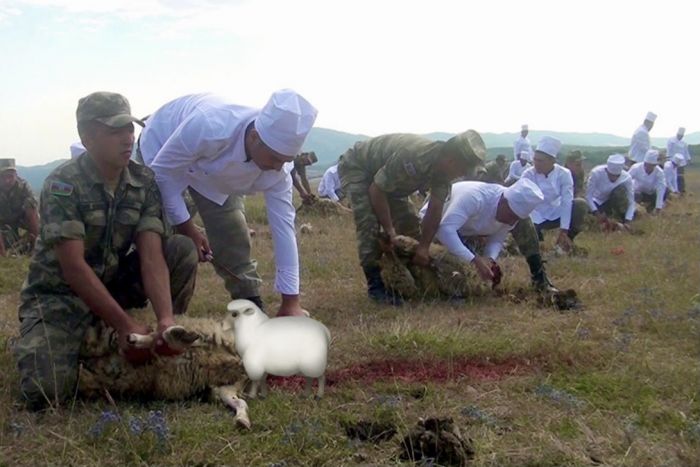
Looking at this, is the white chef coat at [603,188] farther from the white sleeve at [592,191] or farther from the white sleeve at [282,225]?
the white sleeve at [282,225]

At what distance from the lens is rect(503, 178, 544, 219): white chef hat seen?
6191 mm

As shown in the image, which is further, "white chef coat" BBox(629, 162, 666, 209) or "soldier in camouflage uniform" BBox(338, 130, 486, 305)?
"white chef coat" BBox(629, 162, 666, 209)

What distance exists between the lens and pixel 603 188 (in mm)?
11859

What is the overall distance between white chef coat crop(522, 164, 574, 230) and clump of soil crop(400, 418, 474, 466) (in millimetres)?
→ 6648

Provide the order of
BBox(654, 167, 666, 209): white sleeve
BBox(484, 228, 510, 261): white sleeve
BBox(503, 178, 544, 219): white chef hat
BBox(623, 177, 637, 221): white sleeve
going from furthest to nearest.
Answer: BBox(654, 167, 666, 209): white sleeve → BBox(623, 177, 637, 221): white sleeve → BBox(484, 228, 510, 261): white sleeve → BBox(503, 178, 544, 219): white chef hat

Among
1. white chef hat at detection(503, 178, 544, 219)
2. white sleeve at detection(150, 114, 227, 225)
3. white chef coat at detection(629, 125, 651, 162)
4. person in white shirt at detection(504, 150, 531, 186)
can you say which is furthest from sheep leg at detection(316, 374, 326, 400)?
white chef coat at detection(629, 125, 651, 162)

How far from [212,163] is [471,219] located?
9.69ft

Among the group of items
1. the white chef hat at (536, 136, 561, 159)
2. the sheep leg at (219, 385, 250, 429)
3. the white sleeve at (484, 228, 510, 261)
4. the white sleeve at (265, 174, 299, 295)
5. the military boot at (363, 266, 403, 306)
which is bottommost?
the military boot at (363, 266, 403, 306)

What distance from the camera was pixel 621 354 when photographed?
4.67m

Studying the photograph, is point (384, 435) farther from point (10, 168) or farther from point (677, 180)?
point (677, 180)

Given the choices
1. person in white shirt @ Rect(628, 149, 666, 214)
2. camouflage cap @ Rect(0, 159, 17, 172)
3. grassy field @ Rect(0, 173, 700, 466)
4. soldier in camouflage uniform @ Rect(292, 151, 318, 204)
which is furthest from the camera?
person in white shirt @ Rect(628, 149, 666, 214)

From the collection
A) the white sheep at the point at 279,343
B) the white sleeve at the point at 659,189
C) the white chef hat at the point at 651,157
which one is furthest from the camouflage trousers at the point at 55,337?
the white chef hat at the point at 651,157

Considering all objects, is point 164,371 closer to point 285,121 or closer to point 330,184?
point 285,121

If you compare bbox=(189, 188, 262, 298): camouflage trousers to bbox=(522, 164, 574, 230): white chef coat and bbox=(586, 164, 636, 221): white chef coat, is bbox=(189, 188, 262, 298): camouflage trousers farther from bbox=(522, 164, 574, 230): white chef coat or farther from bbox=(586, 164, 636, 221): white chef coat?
bbox=(586, 164, 636, 221): white chef coat
